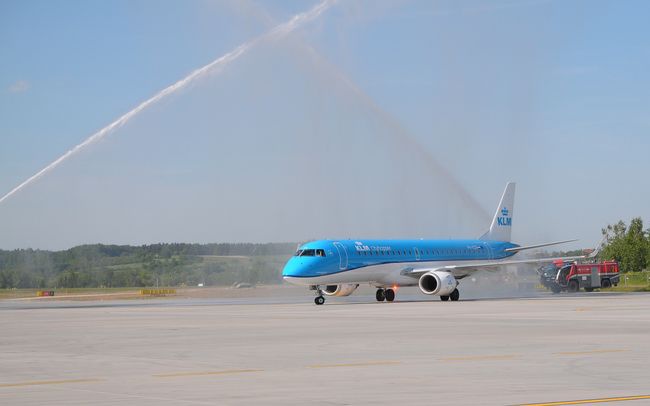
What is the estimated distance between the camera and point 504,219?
73.1m

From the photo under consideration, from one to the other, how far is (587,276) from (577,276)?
93 centimetres

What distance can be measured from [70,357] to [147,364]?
288 centimetres

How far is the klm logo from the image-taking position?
72.6m

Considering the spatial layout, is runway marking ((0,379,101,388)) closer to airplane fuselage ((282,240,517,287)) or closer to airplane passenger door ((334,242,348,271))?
airplane fuselage ((282,240,517,287))

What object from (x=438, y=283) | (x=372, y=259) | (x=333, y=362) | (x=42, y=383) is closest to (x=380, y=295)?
(x=372, y=259)

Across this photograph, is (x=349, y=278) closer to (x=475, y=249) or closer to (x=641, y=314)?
(x=475, y=249)

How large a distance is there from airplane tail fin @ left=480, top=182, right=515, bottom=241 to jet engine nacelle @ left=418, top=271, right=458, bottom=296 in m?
12.3

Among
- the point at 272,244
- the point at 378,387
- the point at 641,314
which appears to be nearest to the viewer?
the point at 378,387

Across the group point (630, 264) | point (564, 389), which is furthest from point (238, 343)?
point (630, 264)

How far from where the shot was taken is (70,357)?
22.3 m

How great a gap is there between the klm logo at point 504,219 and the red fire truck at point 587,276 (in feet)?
20.1

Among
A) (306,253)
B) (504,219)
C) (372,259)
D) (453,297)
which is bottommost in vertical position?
(453,297)

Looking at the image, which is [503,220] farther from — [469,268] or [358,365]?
[358,365]

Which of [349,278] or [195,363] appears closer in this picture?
[195,363]
